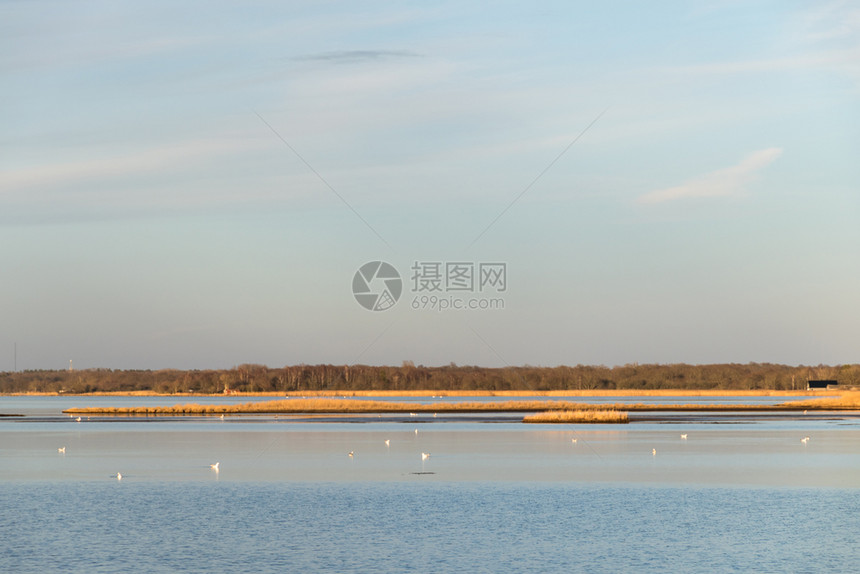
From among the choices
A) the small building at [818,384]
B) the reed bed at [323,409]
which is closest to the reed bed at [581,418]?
the reed bed at [323,409]

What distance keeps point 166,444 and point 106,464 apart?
522 inches

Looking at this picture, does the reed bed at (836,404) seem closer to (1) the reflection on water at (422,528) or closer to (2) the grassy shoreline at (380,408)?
(2) the grassy shoreline at (380,408)

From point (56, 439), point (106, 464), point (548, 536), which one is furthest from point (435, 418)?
point (548, 536)

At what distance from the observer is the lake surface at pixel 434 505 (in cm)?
2589

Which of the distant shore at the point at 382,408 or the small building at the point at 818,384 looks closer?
the distant shore at the point at 382,408

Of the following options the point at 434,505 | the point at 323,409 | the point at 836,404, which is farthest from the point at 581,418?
the point at 434,505

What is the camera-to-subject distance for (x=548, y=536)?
95.1ft

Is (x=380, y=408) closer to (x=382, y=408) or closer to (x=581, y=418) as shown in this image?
(x=382, y=408)

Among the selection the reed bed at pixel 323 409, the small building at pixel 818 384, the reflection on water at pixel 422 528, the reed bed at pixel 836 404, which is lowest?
the reflection on water at pixel 422 528

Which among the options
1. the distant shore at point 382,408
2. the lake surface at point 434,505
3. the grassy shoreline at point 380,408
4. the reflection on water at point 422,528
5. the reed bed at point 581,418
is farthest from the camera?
the grassy shoreline at point 380,408

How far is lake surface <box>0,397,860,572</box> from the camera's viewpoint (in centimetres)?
2589

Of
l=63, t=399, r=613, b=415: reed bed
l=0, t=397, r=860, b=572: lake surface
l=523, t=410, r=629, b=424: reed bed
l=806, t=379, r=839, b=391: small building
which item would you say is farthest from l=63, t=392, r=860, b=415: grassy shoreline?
l=806, t=379, r=839, b=391: small building

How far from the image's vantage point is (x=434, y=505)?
34.8 meters

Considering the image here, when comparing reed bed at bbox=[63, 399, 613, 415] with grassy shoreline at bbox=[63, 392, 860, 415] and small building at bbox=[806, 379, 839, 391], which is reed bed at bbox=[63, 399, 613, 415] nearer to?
grassy shoreline at bbox=[63, 392, 860, 415]
